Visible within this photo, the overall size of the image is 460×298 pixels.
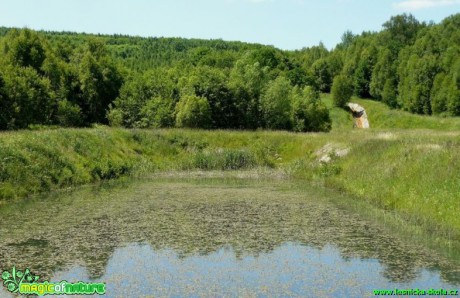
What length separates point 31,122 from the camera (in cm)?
5172

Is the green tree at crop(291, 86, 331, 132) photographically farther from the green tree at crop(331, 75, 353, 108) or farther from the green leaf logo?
the green leaf logo

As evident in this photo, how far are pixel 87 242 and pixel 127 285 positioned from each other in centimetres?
489

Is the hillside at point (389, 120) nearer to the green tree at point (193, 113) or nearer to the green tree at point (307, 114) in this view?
the green tree at point (307, 114)

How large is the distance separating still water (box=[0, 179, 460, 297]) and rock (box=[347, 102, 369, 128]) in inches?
2763

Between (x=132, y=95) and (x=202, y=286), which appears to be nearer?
(x=202, y=286)

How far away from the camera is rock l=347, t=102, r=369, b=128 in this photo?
308 feet

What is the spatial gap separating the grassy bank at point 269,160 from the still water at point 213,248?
2055mm

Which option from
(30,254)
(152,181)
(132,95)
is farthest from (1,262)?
(132,95)

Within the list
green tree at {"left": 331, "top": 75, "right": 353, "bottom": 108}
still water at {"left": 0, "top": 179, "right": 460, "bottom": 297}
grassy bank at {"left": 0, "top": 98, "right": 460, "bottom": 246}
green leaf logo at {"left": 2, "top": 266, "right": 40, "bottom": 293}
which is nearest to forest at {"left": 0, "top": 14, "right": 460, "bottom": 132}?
grassy bank at {"left": 0, "top": 98, "right": 460, "bottom": 246}

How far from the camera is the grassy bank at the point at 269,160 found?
70.7 feet

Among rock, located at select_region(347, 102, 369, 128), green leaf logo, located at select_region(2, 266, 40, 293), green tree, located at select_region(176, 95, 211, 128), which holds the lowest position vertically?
rock, located at select_region(347, 102, 369, 128)

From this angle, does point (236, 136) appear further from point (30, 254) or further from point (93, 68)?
point (30, 254)

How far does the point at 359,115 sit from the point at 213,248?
3541 inches

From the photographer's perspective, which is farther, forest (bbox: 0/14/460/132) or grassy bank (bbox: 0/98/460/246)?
forest (bbox: 0/14/460/132)
